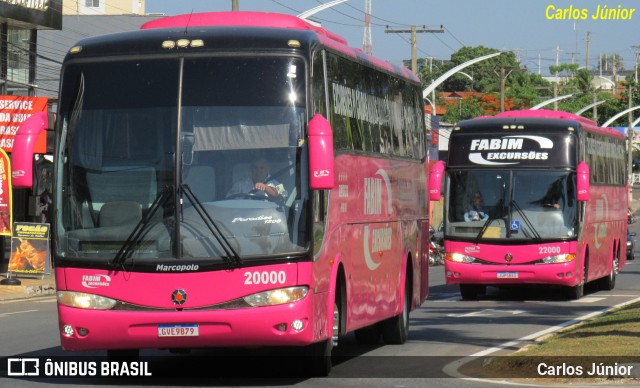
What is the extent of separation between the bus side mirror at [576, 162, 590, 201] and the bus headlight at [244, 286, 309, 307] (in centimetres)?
1445

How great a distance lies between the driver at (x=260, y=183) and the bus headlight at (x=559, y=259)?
1443 centimetres

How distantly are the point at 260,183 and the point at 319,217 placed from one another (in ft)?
2.32

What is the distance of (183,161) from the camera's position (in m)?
11.9

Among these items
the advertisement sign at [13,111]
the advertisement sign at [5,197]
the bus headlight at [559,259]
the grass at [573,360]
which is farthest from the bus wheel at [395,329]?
the advertisement sign at [13,111]

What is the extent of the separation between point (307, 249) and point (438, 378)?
2.24 m

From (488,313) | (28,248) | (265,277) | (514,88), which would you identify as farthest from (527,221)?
(514,88)

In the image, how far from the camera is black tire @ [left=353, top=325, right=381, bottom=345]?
56.2 feet

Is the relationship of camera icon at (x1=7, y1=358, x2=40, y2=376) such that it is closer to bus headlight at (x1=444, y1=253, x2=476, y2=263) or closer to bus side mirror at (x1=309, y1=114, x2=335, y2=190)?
bus side mirror at (x1=309, y1=114, x2=335, y2=190)

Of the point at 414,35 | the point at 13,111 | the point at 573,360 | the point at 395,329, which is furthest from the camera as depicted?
the point at 414,35

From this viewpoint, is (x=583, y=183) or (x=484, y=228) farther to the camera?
(x=484, y=228)

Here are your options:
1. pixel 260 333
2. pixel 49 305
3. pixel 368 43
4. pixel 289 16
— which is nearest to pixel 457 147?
pixel 49 305

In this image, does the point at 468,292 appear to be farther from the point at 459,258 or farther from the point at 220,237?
the point at 220,237

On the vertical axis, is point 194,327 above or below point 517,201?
below

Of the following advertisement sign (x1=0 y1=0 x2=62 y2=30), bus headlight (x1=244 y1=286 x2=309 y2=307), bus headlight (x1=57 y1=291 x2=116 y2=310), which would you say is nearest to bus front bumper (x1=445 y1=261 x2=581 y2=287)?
bus headlight (x1=244 y1=286 x2=309 y2=307)
